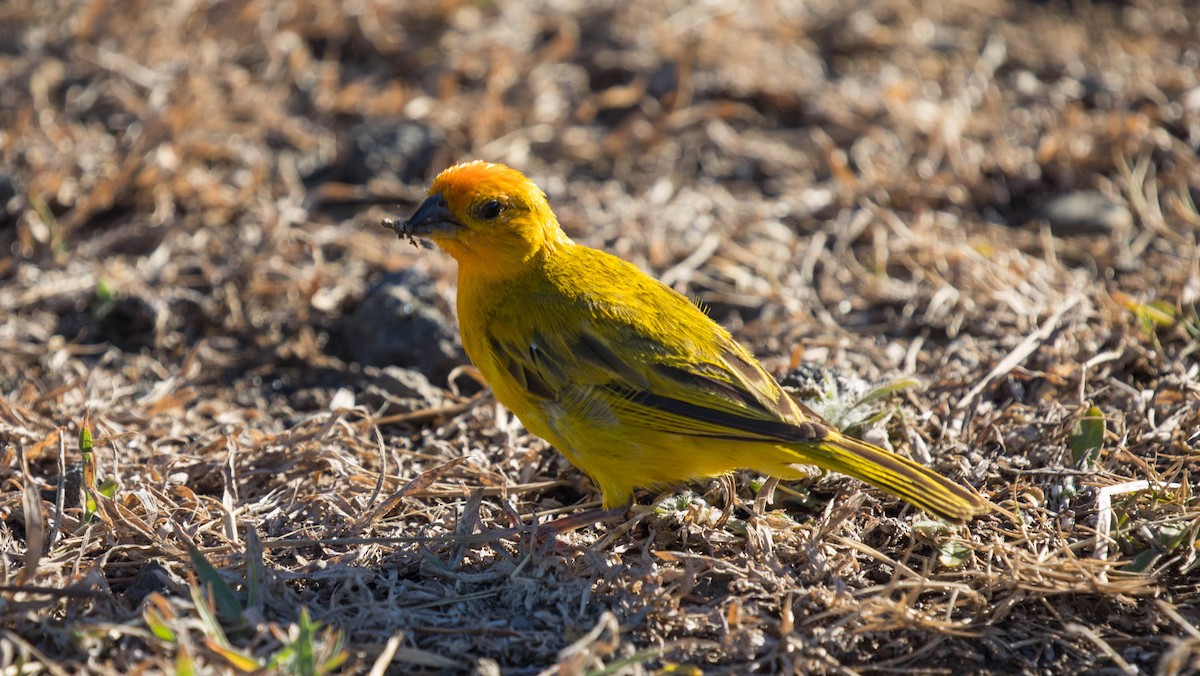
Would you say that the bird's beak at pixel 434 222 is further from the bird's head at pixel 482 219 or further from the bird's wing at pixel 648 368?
the bird's wing at pixel 648 368

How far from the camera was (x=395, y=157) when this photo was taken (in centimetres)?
599

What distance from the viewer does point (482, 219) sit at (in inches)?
159

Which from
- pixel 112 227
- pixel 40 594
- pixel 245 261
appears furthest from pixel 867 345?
pixel 112 227

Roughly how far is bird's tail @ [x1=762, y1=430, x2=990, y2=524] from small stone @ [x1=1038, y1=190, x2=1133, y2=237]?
107 inches

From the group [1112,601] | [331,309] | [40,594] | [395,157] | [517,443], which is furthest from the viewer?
[395,157]

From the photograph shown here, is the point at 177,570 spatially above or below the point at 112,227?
below

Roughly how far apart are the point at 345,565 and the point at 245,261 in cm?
223

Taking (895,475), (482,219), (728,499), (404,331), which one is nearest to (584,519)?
(728,499)

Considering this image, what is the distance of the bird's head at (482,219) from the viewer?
13.2ft

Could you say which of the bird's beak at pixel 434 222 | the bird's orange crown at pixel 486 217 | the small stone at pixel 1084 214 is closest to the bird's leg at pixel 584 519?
the bird's orange crown at pixel 486 217

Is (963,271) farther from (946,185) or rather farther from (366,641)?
(366,641)

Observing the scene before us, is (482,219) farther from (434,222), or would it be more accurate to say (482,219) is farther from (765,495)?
(765,495)

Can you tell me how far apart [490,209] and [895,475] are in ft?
5.46

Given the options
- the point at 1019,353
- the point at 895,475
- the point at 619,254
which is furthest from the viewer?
the point at 619,254
